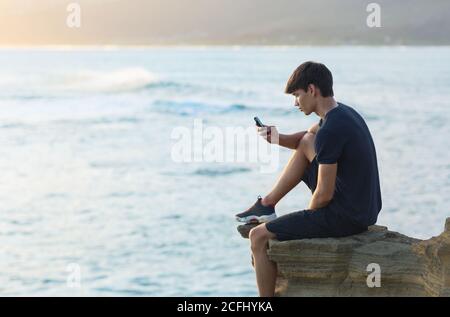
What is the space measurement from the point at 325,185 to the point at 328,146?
25 cm

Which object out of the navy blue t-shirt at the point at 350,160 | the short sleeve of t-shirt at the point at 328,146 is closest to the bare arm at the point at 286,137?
the navy blue t-shirt at the point at 350,160

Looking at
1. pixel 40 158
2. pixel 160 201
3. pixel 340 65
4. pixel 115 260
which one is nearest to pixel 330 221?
pixel 115 260

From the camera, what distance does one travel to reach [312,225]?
5.84 m

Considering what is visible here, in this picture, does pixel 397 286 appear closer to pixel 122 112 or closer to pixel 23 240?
pixel 23 240

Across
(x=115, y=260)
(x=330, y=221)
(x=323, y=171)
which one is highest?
(x=323, y=171)

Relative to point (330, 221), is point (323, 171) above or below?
above

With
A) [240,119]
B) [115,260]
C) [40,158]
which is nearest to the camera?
[115,260]

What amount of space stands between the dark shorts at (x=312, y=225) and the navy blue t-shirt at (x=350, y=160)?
58mm

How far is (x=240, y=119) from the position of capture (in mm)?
49656

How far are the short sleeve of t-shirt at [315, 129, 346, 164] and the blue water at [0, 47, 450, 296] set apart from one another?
16.7 m

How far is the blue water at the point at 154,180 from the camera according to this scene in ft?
82.0

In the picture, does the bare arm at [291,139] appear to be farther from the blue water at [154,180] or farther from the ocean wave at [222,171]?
the ocean wave at [222,171]

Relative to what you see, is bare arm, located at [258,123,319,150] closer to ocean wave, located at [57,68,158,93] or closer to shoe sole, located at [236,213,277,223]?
shoe sole, located at [236,213,277,223]
